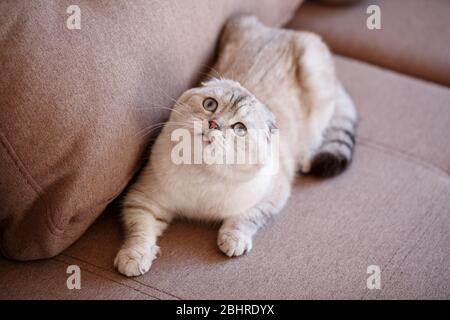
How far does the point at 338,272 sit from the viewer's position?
1.51m

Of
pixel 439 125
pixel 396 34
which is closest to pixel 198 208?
pixel 439 125

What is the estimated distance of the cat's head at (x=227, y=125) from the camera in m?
1.44

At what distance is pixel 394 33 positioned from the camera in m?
2.54

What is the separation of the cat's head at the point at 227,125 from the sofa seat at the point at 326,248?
30 centimetres

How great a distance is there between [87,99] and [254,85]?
757mm

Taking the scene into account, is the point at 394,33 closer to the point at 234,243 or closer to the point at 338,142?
the point at 338,142

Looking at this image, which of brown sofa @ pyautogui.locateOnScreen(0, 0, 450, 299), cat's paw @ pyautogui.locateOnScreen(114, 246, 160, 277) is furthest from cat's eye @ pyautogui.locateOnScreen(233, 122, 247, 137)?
cat's paw @ pyautogui.locateOnScreen(114, 246, 160, 277)

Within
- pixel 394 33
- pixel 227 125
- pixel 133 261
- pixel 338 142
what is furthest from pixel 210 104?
pixel 394 33

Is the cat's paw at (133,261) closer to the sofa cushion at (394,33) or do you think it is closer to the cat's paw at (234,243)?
the cat's paw at (234,243)

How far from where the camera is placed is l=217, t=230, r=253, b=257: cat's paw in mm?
1527

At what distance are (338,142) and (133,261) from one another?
1009mm

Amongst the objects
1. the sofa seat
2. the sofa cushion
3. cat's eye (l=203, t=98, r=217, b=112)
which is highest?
cat's eye (l=203, t=98, r=217, b=112)

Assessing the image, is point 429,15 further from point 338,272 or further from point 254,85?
point 338,272

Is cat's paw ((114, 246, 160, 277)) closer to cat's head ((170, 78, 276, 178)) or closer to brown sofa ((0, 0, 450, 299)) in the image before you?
brown sofa ((0, 0, 450, 299))
